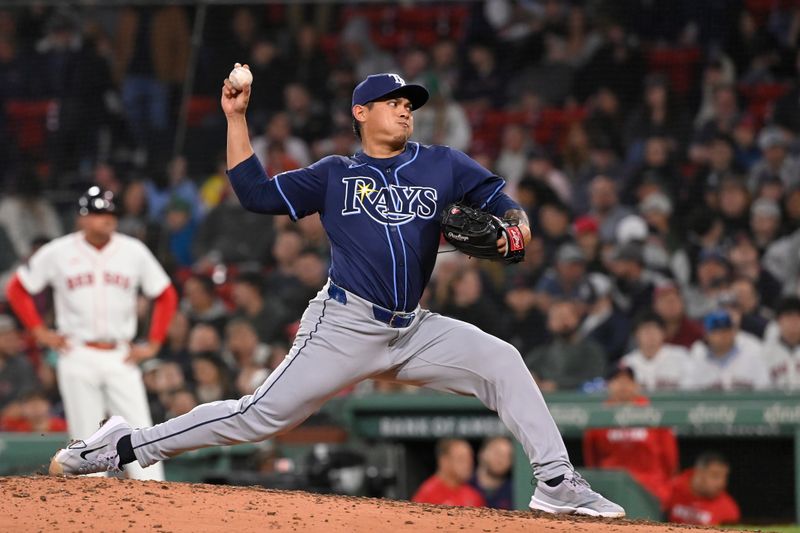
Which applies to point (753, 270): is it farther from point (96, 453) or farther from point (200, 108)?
point (200, 108)

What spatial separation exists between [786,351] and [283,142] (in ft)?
17.9

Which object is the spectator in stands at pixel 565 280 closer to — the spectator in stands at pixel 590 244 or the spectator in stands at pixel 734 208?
the spectator in stands at pixel 590 244

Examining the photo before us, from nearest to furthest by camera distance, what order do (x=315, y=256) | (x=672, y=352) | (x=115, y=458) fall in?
(x=115, y=458) → (x=672, y=352) → (x=315, y=256)

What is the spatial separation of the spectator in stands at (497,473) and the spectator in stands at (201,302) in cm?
323

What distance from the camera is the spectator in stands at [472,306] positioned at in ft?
30.5

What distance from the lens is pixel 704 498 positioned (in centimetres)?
708

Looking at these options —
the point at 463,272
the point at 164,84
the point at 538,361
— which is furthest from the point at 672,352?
the point at 164,84

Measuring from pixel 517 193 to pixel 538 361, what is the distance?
2293mm

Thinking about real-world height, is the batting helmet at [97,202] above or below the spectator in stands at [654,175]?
below

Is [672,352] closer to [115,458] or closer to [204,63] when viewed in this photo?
[115,458]

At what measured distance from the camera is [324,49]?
13.0 metres

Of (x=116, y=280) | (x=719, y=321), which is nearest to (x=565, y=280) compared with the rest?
(x=719, y=321)

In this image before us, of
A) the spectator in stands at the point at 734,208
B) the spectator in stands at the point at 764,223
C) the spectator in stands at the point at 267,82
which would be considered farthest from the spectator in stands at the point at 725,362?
the spectator in stands at the point at 267,82

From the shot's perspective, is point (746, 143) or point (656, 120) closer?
point (746, 143)
